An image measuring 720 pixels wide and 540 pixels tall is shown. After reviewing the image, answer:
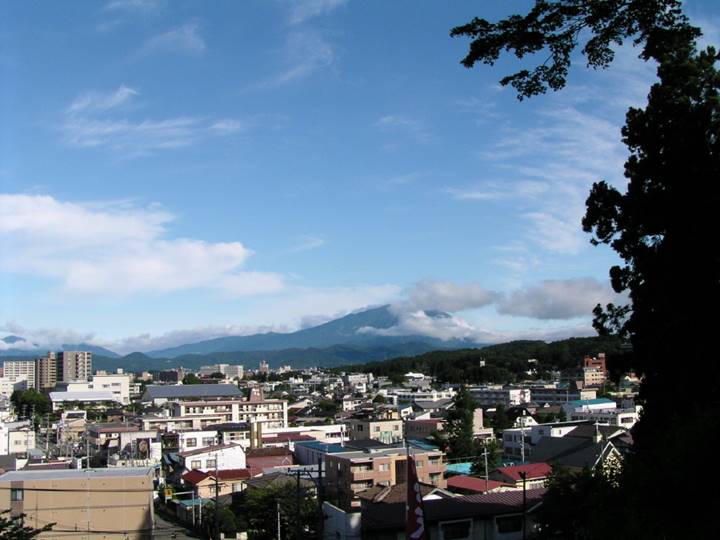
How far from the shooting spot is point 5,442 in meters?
35.3

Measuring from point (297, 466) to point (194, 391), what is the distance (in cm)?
3592

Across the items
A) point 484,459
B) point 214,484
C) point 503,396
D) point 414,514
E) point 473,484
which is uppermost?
point 414,514

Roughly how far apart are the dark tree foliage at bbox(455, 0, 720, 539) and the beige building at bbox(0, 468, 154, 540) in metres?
9.40

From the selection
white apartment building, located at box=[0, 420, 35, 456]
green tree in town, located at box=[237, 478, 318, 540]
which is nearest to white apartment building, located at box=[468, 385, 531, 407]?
white apartment building, located at box=[0, 420, 35, 456]

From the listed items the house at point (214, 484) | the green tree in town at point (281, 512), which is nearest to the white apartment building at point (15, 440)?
the house at point (214, 484)

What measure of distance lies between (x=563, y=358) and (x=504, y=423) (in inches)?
2190

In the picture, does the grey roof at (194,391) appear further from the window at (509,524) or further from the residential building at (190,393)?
the window at (509,524)

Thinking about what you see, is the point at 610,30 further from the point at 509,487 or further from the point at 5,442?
the point at 5,442

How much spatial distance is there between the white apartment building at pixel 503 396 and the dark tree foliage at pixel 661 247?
4853 cm

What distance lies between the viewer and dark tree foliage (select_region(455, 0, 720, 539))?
5359 mm

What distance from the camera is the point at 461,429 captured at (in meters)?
30.2

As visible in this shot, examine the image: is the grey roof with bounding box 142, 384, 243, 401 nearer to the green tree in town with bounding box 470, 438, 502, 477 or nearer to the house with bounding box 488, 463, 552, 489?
the green tree in town with bounding box 470, 438, 502, 477

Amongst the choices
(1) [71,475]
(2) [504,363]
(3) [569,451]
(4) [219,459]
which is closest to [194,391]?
(4) [219,459]

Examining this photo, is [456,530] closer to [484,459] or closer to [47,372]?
[484,459]
